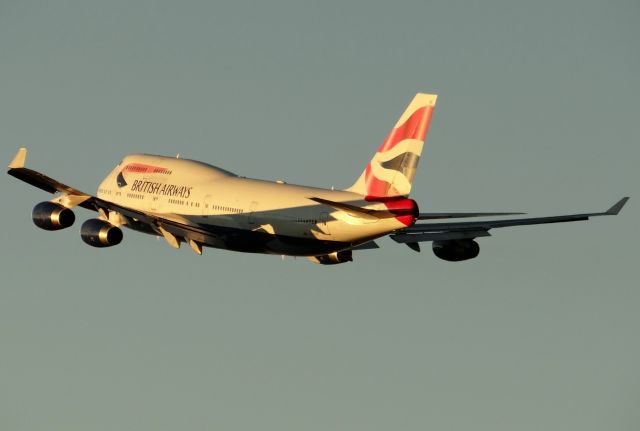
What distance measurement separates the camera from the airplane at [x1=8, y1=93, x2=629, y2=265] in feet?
280

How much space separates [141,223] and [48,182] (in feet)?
23.1

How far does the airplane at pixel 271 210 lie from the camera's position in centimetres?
8531

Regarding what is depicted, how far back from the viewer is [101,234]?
308 ft

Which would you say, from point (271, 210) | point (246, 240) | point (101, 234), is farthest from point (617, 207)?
point (101, 234)

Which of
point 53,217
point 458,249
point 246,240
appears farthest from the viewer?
point 53,217

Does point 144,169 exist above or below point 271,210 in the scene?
above

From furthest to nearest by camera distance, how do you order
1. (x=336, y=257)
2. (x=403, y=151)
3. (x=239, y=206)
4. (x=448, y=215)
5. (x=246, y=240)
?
(x=336, y=257) → (x=239, y=206) → (x=246, y=240) → (x=448, y=215) → (x=403, y=151)

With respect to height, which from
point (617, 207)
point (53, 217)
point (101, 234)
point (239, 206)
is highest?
point (617, 207)

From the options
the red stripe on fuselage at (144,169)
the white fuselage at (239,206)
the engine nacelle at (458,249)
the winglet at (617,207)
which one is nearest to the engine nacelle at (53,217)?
the white fuselage at (239,206)

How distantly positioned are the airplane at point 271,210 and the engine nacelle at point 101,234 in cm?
5

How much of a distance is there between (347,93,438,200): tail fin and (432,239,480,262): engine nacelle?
9.66 meters

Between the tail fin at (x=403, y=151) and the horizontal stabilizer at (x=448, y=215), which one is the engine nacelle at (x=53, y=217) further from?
the horizontal stabilizer at (x=448, y=215)

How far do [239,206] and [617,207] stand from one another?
20.0 m

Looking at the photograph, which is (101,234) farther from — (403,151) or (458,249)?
(458,249)
